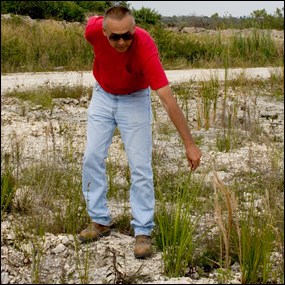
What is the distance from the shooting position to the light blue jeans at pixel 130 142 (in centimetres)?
388

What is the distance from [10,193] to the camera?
13.6 ft

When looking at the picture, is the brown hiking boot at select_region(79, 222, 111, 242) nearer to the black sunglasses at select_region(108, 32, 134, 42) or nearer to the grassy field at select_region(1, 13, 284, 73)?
Result: the black sunglasses at select_region(108, 32, 134, 42)

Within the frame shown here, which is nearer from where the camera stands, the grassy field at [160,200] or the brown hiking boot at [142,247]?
the grassy field at [160,200]

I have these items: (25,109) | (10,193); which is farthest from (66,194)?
(25,109)

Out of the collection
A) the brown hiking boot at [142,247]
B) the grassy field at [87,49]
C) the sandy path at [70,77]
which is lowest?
the brown hiking boot at [142,247]

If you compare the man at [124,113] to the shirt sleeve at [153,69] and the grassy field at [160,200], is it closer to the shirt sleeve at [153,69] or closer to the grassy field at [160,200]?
the shirt sleeve at [153,69]

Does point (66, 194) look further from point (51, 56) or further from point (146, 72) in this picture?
point (51, 56)

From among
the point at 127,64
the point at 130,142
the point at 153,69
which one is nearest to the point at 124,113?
the point at 130,142

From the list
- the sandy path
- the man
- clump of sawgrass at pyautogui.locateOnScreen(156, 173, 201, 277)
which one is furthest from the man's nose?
the sandy path

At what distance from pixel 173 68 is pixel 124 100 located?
9.73m

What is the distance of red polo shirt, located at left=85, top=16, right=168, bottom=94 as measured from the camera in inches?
140

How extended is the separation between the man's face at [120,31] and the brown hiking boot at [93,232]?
42.2 inches

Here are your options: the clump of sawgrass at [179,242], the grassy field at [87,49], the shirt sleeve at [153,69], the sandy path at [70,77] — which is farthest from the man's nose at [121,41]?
the grassy field at [87,49]

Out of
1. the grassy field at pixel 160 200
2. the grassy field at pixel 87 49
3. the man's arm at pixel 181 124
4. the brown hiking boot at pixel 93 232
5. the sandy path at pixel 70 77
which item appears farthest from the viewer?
the grassy field at pixel 87 49
